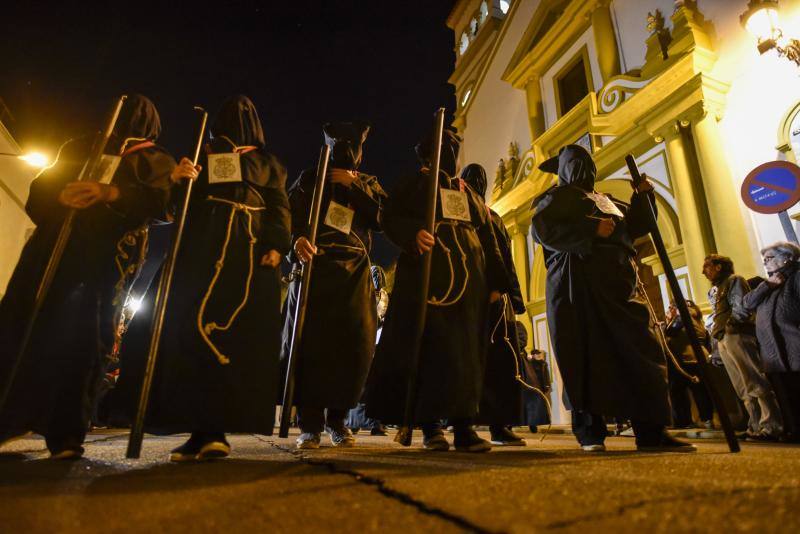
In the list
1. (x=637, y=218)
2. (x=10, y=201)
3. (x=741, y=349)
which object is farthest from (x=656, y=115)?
(x=10, y=201)

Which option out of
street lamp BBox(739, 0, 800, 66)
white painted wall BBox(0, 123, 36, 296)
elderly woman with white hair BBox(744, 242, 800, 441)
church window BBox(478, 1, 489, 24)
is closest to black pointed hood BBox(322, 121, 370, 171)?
elderly woman with white hair BBox(744, 242, 800, 441)

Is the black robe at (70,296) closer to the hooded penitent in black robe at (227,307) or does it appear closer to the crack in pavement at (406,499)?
the hooded penitent in black robe at (227,307)

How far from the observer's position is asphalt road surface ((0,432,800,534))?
70cm

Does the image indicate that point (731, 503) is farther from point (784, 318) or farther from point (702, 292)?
point (702, 292)

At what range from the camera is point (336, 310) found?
9.86ft

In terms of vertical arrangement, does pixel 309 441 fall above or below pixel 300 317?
below

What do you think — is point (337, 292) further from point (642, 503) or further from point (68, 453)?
point (642, 503)

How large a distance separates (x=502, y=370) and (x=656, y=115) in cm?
741

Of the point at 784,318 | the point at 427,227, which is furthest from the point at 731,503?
the point at 784,318

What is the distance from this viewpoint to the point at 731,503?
79cm

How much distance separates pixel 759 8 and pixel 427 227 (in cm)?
654

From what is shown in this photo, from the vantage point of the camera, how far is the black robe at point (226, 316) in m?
1.87

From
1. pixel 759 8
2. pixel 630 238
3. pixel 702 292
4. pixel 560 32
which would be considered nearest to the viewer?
pixel 630 238

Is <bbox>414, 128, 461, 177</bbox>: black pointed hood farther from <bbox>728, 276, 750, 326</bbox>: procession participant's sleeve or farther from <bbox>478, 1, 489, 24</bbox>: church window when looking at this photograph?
<bbox>478, 1, 489, 24</bbox>: church window
